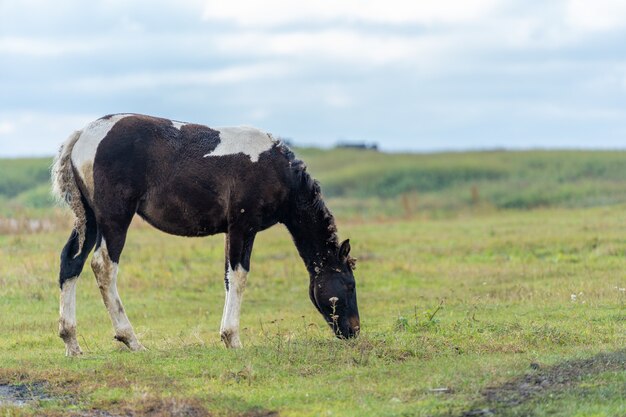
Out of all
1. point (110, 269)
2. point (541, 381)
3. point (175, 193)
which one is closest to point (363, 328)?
point (175, 193)

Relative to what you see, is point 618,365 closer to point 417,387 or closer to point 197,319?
point 417,387

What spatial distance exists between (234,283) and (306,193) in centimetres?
140

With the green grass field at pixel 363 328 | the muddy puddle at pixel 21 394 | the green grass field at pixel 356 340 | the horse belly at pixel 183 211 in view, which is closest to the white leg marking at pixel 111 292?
the green grass field at pixel 363 328

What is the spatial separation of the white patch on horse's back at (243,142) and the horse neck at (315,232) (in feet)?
2.77

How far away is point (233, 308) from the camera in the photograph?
1214 centimetres

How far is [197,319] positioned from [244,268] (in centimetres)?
447

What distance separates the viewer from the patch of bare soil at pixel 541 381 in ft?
28.8

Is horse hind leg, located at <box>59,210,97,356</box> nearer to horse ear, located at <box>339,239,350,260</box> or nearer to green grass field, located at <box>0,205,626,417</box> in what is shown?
green grass field, located at <box>0,205,626,417</box>

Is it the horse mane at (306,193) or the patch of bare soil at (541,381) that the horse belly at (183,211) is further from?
the patch of bare soil at (541,381)

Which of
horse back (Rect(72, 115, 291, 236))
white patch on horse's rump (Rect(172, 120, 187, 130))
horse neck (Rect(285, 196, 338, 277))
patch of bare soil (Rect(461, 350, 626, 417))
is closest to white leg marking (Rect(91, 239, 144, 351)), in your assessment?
horse back (Rect(72, 115, 291, 236))

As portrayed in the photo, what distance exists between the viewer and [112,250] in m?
11.8

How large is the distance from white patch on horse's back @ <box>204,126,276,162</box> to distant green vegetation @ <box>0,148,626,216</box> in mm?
30901

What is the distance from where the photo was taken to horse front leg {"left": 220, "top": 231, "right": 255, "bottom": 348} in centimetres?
1208

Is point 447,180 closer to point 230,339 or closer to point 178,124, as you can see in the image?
point 178,124
